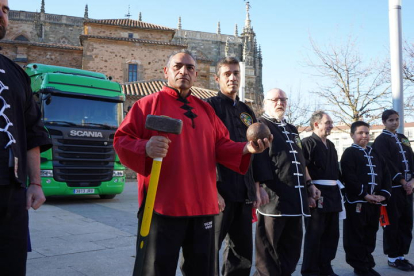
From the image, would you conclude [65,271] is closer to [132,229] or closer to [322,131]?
[132,229]

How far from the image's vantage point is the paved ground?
479 cm

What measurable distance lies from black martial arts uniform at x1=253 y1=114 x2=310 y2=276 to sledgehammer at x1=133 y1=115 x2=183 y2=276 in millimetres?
1671

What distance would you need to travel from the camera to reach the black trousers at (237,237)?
346 centimetres

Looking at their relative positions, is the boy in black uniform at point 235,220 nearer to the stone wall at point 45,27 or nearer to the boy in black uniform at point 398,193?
the boy in black uniform at point 398,193

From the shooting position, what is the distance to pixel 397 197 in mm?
5621

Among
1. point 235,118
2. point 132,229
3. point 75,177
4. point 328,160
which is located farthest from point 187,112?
point 75,177

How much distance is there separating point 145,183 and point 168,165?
7.9 inches

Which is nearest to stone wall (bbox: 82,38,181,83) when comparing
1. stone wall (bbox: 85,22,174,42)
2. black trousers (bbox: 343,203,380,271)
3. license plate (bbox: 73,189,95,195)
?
stone wall (bbox: 85,22,174,42)

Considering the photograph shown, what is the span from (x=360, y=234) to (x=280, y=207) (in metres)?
1.67

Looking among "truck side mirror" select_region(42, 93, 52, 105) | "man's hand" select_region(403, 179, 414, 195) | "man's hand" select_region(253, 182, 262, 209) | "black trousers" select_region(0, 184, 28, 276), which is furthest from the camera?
"truck side mirror" select_region(42, 93, 52, 105)

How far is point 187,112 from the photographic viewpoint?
9.45 feet

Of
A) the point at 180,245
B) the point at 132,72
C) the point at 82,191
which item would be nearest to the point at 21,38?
the point at 132,72

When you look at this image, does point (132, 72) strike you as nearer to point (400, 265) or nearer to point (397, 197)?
point (397, 197)

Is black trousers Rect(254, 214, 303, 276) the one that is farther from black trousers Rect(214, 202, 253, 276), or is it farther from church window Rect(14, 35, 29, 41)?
church window Rect(14, 35, 29, 41)
